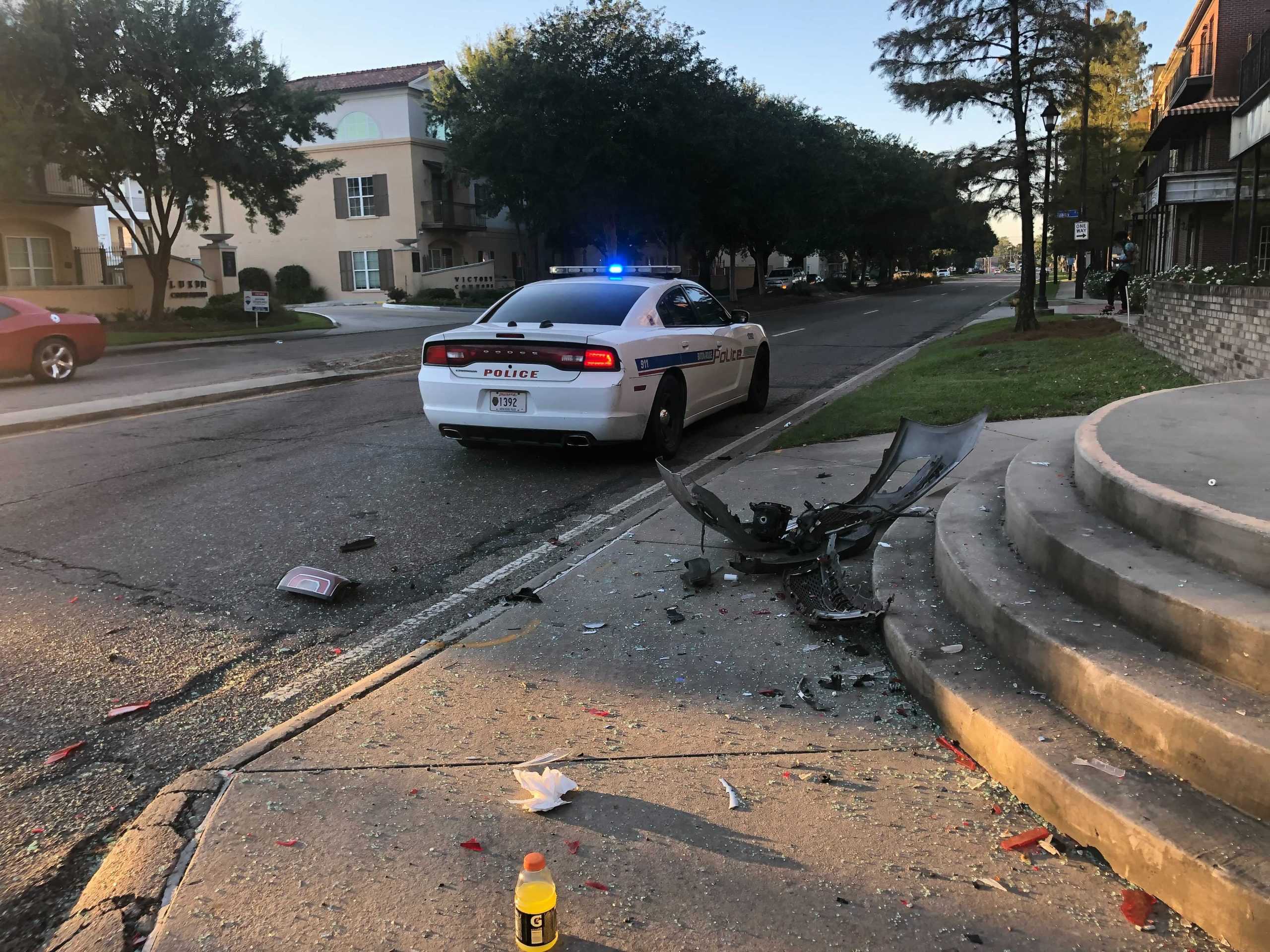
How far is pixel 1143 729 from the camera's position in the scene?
116 inches

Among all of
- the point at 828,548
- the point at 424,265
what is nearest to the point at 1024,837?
the point at 828,548

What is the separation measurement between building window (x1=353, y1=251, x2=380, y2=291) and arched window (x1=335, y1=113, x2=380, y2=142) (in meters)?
5.30

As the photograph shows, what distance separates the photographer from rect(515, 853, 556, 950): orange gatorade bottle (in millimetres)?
2375

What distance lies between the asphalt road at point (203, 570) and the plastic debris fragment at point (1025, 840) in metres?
2.62

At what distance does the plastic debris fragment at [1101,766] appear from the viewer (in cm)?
285

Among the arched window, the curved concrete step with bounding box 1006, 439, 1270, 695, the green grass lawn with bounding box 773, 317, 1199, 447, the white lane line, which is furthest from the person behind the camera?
the arched window

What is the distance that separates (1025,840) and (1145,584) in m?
1.03

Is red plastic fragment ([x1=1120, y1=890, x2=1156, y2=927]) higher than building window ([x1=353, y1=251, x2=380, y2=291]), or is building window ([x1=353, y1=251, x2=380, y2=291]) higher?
building window ([x1=353, y1=251, x2=380, y2=291])

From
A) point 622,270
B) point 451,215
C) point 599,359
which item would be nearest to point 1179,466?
point 599,359

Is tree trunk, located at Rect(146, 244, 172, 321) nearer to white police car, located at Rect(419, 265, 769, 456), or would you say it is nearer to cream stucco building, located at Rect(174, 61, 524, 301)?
cream stucco building, located at Rect(174, 61, 524, 301)

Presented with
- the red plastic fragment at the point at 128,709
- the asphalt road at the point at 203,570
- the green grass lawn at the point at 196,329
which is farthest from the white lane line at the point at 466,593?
the green grass lawn at the point at 196,329

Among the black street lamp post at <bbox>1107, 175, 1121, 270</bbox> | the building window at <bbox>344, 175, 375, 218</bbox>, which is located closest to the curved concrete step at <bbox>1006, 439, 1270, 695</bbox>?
the black street lamp post at <bbox>1107, 175, 1121, 270</bbox>

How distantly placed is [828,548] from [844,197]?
53644mm

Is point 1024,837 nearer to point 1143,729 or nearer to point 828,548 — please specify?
point 1143,729
